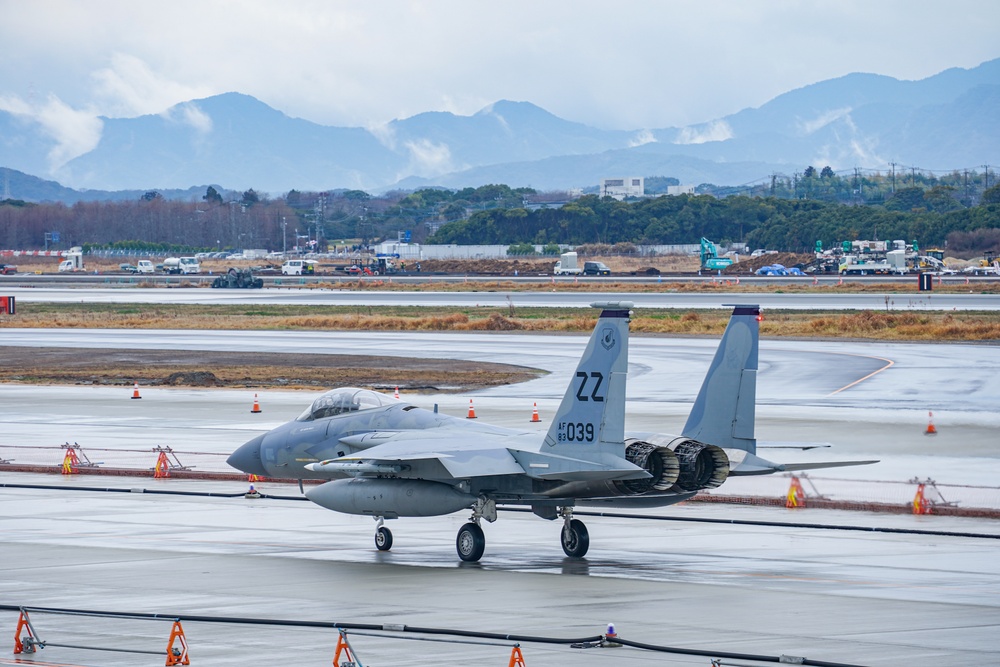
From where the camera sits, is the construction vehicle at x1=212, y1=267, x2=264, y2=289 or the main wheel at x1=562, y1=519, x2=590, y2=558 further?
the construction vehicle at x1=212, y1=267, x2=264, y2=289

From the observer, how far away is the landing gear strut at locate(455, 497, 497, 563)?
840 inches

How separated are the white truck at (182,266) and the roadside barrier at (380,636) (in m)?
163

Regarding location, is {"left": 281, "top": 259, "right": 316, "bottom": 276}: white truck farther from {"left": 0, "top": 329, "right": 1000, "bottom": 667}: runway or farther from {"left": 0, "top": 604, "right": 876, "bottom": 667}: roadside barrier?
{"left": 0, "top": 604, "right": 876, "bottom": 667}: roadside barrier

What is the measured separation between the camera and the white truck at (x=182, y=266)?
17588cm

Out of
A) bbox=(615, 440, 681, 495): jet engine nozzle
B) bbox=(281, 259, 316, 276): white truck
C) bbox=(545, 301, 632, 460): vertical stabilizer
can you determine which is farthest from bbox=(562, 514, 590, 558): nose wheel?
bbox=(281, 259, 316, 276): white truck

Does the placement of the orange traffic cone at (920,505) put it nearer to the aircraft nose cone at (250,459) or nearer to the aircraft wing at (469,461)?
the aircraft wing at (469,461)

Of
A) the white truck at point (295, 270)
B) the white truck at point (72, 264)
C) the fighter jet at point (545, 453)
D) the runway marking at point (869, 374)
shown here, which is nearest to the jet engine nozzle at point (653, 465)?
the fighter jet at point (545, 453)

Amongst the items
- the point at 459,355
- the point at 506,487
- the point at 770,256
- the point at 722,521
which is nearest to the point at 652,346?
the point at 459,355

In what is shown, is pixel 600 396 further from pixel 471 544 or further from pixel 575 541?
pixel 471 544

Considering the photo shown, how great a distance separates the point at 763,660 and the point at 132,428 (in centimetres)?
2933

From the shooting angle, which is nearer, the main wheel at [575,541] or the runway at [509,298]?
the main wheel at [575,541]

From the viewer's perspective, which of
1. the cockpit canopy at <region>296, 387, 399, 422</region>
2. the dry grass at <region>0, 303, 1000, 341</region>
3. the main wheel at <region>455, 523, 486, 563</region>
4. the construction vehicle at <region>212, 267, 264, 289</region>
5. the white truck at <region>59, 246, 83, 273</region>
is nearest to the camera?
the main wheel at <region>455, 523, 486, 563</region>

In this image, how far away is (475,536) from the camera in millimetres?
21375

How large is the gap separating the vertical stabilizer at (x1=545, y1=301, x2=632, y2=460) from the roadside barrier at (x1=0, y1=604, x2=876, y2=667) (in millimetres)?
4582
